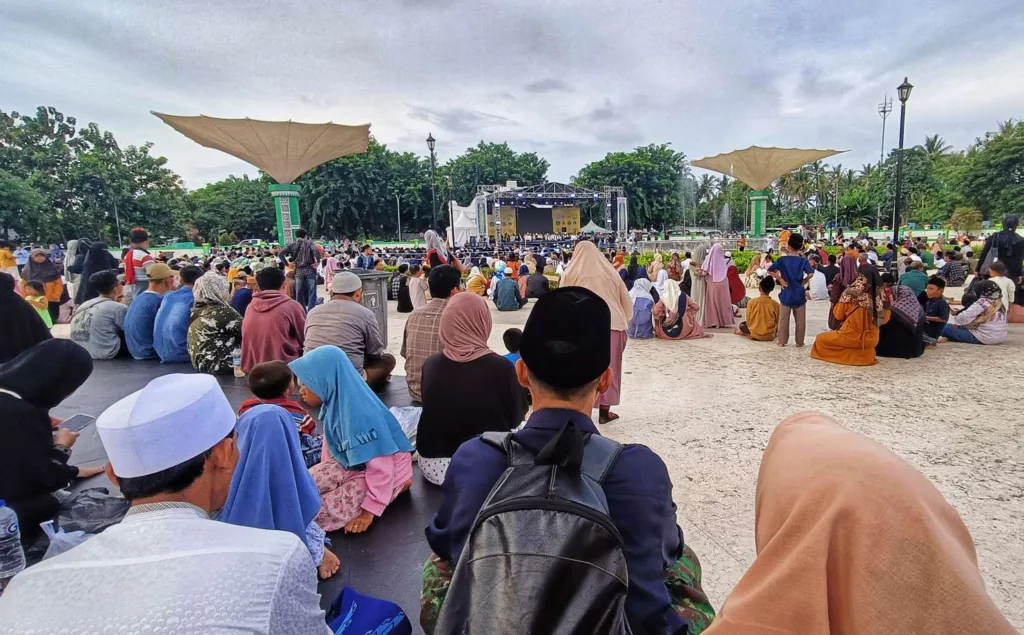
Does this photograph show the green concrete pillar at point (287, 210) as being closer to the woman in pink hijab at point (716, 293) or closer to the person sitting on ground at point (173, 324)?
the person sitting on ground at point (173, 324)

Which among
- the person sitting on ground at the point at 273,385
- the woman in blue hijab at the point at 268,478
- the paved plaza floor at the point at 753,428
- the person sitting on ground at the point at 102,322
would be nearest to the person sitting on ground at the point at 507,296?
the paved plaza floor at the point at 753,428

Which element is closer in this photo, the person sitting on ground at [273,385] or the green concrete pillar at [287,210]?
the person sitting on ground at [273,385]

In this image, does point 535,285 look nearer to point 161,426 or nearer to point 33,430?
point 33,430

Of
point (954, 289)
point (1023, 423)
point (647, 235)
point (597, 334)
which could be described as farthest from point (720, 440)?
point (647, 235)

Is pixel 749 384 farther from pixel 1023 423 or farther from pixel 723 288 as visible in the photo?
pixel 723 288

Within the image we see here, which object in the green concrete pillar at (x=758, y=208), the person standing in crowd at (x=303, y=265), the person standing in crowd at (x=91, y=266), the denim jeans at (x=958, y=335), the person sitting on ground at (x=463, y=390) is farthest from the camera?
the green concrete pillar at (x=758, y=208)

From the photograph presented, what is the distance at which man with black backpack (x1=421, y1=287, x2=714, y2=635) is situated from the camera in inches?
35.7

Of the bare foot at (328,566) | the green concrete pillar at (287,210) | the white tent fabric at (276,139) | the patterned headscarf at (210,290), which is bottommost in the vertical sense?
the bare foot at (328,566)

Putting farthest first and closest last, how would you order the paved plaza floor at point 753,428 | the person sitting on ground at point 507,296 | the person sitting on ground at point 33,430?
the person sitting on ground at point 507,296 < the paved plaza floor at point 753,428 < the person sitting on ground at point 33,430

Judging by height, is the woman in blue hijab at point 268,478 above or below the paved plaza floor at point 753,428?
above

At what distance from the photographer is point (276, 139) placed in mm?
16812

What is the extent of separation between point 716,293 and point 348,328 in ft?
22.2

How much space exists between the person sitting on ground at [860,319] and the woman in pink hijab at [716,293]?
101 inches

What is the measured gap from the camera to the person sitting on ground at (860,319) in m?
6.08
